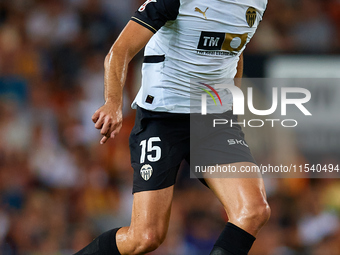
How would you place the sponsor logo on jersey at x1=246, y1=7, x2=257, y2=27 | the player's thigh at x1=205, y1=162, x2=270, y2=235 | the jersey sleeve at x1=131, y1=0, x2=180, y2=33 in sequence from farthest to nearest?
1. the sponsor logo on jersey at x1=246, y1=7, x2=257, y2=27
2. the jersey sleeve at x1=131, y1=0, x2=180, y2=33
3. the player's thigh at x1=205, y1=162, x2=270, y2=235

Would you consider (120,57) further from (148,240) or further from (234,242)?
(234,242)

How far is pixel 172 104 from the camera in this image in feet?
10.1

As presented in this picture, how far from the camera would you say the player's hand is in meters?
2.52

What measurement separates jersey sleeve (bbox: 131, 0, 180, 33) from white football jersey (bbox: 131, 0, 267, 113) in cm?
2

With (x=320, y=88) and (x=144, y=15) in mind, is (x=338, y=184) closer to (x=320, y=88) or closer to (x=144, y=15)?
(x=320, y=88)

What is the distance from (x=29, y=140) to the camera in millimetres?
6418

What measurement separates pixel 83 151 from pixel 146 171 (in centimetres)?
362

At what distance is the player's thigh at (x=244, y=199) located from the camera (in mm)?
2662

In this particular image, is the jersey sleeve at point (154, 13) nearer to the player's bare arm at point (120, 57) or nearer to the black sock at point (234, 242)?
the player's bare arm at point (120, 57)

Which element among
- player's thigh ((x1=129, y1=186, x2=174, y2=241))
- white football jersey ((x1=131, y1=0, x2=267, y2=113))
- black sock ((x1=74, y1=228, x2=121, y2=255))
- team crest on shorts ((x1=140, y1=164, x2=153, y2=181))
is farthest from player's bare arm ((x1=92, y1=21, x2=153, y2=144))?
black sock ((x1=74, y1=228, x2=121, y2=255))

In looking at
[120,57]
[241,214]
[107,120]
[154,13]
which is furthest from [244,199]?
[154,13]

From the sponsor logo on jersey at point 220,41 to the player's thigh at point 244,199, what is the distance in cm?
75

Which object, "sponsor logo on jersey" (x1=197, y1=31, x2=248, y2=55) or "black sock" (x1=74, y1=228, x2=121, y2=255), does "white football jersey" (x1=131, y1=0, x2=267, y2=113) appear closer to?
"sponsor logo on jersey" (x1=197, y1=31, x2=248, y2=55)

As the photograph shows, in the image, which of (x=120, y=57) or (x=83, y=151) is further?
(x=83, y=151)
